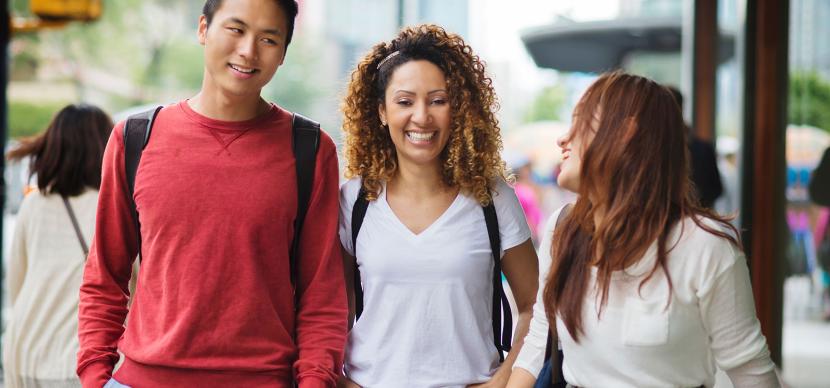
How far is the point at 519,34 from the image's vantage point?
12812 mm

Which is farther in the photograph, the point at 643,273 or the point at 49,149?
the point at 49,149

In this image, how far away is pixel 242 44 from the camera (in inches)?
114

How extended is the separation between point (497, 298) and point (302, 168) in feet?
2.22

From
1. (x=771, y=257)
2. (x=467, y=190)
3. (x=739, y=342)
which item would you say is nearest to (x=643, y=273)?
(x=739, y=342)

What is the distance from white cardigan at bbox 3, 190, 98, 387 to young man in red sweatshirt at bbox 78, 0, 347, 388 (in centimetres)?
161

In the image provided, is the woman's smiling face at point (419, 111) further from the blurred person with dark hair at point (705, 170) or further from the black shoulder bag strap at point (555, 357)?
the blurred person with dark hair at point (705, 170)

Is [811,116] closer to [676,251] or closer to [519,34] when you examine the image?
[676,251]

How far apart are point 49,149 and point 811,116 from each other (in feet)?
14.7

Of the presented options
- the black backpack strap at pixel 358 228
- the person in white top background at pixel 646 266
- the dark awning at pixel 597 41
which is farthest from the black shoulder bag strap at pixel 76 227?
the dark awning at pixel 597 41

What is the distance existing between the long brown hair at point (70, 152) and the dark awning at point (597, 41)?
28.1 ft

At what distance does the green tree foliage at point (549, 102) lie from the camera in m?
13.3

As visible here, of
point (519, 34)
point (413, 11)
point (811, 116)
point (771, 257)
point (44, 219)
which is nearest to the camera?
point (44, 219)

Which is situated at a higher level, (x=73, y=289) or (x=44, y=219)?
(x=44, y=219)

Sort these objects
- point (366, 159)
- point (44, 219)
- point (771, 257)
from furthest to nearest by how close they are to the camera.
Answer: point (771, 257) < point (44, 219) < point (366, 159)
